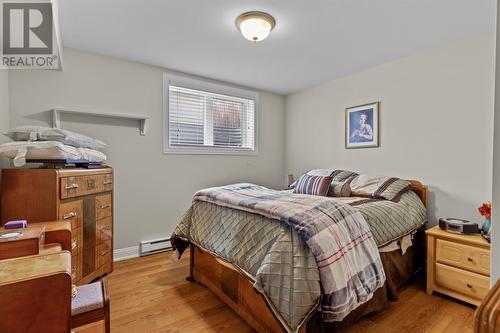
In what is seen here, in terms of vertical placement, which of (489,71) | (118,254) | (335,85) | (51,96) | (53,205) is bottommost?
(118,254)

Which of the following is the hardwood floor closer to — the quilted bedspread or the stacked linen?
the quilted bedspread

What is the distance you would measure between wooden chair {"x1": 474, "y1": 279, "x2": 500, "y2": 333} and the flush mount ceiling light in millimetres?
2087

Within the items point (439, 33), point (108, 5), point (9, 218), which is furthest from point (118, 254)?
point (439, 33)

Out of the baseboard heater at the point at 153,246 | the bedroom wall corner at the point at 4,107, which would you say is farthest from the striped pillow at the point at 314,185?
the bedroom wall corner at the point at 4,107

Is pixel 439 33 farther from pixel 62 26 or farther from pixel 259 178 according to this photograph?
pixel 62 26

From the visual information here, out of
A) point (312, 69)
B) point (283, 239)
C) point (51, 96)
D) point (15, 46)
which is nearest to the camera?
point (283, 239)

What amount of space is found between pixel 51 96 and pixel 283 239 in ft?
8.66

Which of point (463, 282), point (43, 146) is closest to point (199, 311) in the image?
point (43, 146)

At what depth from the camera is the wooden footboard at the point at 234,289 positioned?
4.90 ft

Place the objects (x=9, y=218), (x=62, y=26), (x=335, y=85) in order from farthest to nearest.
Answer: (x=335, y=85) < (x=62, y=26) < (x=9, y=218)

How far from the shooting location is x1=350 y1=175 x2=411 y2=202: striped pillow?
242 cm

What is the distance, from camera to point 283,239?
54.1 inches

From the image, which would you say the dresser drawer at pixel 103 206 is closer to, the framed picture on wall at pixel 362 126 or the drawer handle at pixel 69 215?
the drawer handle at pixel 69 215

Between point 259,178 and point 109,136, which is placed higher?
point 109,136
